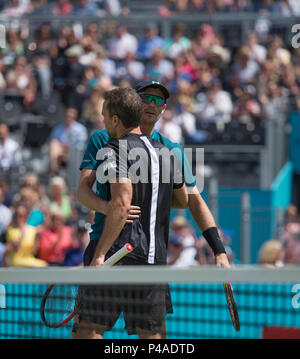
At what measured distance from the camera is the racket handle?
4.14m

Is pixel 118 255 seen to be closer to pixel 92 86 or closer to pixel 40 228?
pixel 40 228

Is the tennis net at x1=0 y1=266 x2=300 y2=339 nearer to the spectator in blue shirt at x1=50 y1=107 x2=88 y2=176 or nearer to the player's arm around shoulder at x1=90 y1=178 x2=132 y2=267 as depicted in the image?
the player's arm around shoulder at x1=90 y1=178 x2=132 y2=267

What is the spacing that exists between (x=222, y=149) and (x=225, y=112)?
3.11ft

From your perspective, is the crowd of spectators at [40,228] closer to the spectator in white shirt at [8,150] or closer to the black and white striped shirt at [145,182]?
the spectator in white shirt at [8,150]

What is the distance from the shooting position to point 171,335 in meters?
4.67

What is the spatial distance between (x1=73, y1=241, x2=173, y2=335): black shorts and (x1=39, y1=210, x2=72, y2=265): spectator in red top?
5394 mm

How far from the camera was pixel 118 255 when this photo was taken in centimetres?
423

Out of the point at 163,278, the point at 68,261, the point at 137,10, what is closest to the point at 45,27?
the point at 137,10

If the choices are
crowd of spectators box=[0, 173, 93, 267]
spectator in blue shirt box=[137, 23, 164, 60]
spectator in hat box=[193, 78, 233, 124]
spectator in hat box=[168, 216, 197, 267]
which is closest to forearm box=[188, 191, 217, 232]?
spectator in hat box=[168, 216, 197, 267]

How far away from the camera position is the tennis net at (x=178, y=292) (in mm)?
3469

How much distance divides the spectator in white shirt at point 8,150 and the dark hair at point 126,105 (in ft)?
25.6

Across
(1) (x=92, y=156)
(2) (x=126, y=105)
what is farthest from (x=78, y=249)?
(2) (x=126, y=105)

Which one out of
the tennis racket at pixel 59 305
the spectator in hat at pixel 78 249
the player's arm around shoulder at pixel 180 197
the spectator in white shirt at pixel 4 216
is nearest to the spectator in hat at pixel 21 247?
the spectator in white shirt at pixel 4 216

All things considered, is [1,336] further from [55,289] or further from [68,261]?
[68,261]
